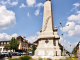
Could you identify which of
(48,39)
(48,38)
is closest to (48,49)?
(48,39)

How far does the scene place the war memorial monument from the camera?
22.2 m

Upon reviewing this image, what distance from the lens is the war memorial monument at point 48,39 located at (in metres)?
22.2

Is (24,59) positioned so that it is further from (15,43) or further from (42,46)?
(15,43)

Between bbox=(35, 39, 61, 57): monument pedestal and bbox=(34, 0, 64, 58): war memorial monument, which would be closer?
bbox=(35, 39, 61, 57): monument pedestal

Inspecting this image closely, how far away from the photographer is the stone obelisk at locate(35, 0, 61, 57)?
22.2m

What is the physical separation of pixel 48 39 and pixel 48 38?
21cm

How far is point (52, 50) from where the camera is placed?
22.0 metres

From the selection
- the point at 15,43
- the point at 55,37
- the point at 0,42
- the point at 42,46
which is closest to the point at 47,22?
the point at 55,37

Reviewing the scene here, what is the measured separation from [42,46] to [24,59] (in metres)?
8.49

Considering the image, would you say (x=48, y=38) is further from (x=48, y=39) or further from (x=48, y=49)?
(x=48, y=49)

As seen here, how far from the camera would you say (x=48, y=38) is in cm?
2341

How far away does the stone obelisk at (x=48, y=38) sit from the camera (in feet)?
72.9

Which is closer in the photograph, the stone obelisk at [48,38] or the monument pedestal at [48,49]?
the monument pedestal at [48,49]

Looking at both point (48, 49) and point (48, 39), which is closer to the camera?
point (48, 49)
